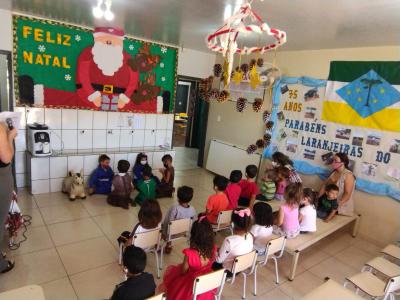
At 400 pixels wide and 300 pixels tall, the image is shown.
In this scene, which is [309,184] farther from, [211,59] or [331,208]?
[211,59]

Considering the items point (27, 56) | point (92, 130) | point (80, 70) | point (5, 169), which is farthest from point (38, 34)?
point (5, 169)

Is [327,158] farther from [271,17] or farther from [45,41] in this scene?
[45,41]

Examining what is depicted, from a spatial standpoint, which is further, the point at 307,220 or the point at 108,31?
the point at 108,31

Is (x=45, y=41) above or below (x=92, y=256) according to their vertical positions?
above

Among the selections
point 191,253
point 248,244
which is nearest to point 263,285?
point 248,244

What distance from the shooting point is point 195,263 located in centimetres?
195

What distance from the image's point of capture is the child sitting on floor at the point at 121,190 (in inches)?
154

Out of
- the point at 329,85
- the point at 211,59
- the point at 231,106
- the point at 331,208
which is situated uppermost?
the point at 211,59

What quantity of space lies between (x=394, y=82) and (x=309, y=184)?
175cm

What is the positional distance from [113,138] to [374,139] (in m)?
3.76

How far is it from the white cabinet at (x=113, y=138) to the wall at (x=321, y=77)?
2.00 metres

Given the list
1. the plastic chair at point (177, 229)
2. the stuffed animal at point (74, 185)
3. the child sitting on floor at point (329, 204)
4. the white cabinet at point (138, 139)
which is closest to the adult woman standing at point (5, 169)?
the plastic chair at point (177, 229)

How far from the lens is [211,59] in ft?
18.5

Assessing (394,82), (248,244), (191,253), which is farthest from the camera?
(394,82)
